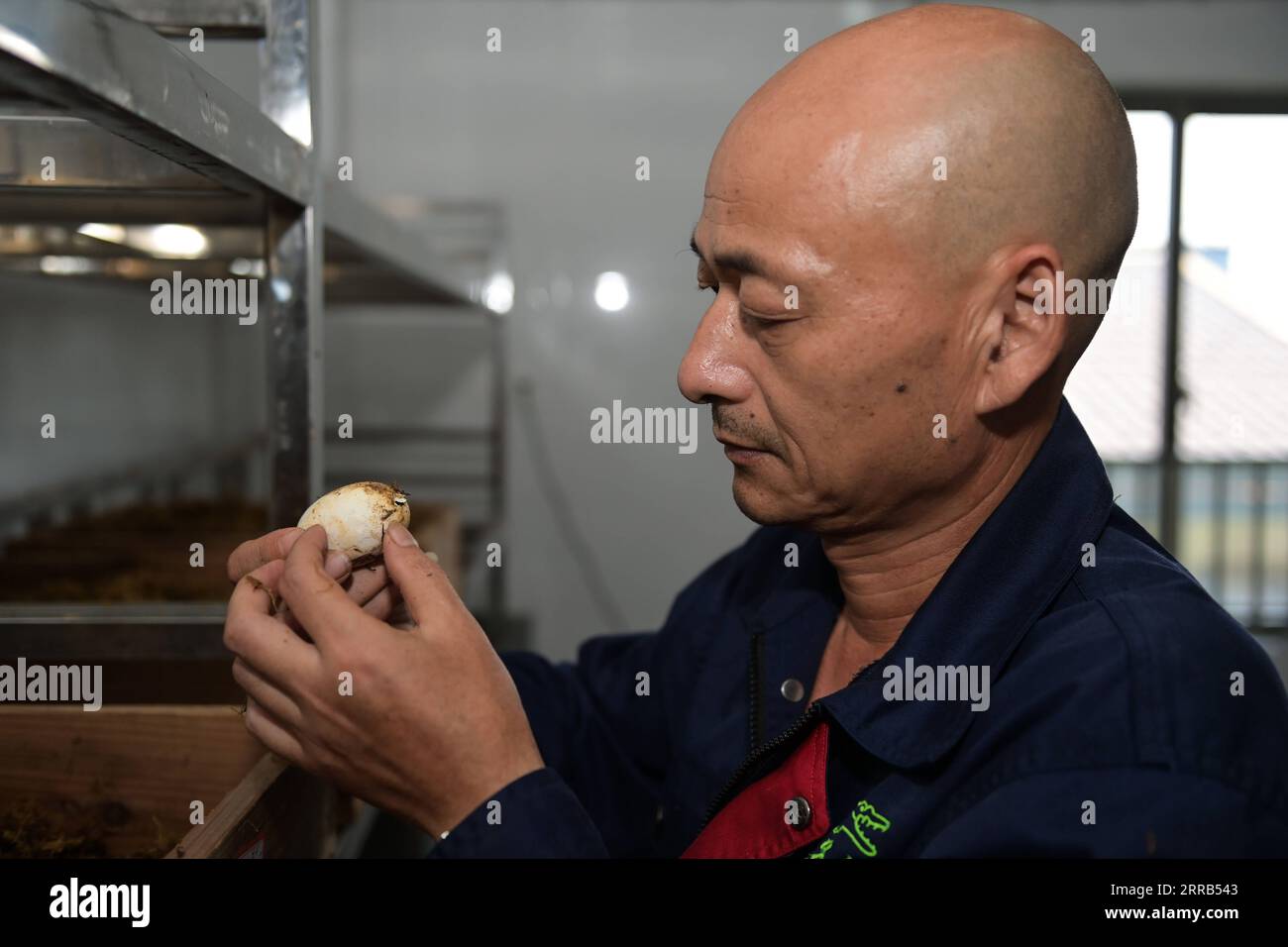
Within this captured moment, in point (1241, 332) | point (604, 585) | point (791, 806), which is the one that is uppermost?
point (1241, 332)

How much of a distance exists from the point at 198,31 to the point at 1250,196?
11.4 ft

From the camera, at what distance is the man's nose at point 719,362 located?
0.73 meters

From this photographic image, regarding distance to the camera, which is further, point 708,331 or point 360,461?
point 360,461

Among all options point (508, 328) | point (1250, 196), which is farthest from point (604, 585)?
point (1250, 196)

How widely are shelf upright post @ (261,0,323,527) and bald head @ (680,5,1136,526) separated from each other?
328mm

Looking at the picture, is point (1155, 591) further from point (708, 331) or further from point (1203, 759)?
point (708, 331)

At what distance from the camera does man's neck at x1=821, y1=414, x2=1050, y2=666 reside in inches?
29.9

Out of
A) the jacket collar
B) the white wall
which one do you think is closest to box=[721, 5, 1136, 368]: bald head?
the jacket collar

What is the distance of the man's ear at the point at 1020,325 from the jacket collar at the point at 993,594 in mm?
74

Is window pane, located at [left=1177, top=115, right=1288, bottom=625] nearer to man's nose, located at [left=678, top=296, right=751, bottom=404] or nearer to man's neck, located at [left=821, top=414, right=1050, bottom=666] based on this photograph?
man's neck, located at [left=821, top=414, right=1050, bottom=666]

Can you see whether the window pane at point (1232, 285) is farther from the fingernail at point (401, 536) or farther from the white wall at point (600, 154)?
the fingernail at point (401, 536)

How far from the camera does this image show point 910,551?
0.79 meters

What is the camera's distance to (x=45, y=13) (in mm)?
392

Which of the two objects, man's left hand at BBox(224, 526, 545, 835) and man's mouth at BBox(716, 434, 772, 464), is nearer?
man's left hand at BBox(224, 526, 545, 835)
